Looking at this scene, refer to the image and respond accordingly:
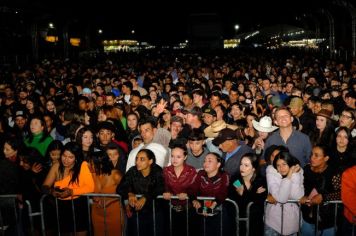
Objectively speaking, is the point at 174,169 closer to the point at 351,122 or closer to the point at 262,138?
the point at 262,138

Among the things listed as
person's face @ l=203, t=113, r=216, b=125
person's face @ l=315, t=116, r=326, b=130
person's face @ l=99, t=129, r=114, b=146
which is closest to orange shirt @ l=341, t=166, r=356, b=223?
person's face @ l=315, t=116, r=326, b=130

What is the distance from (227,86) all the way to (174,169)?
306 inches

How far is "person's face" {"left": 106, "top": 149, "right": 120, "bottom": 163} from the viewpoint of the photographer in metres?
5.84

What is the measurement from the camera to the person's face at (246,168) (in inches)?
199

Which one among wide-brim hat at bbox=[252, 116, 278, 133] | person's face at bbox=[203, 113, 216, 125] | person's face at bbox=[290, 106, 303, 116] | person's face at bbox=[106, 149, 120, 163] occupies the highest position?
person's face at bbox=[290, 106, 303, 116]

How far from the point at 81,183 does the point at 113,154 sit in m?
0.74

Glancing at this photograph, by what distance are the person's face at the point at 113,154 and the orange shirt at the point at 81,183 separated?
546 mm

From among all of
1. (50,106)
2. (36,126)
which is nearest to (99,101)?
(50,106)

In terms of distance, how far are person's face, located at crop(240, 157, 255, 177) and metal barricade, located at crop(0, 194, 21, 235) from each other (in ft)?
9.29

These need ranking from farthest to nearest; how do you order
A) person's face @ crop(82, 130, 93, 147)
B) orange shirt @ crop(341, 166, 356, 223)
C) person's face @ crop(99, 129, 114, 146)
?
1. person's face @ crop(99, 129, 114, 146)
2. person's face @ crop(82, 130, 93, 147)
3. orange shirt @ crop(341, 166, 356, 223)

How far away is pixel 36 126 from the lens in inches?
271

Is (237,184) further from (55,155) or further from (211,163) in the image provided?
(55,155)

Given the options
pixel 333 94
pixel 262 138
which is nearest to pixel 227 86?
pixel 333 94

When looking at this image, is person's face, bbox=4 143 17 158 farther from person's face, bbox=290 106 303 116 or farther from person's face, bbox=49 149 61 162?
person's face, bbox=290 106 303 116
